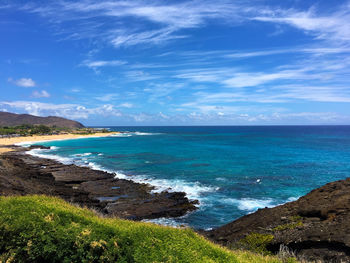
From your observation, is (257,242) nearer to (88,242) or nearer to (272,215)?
(272,215)

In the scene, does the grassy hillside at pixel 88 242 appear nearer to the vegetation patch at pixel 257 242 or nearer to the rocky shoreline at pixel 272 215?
the vegetation patch at pixel 257 242

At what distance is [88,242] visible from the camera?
897cm

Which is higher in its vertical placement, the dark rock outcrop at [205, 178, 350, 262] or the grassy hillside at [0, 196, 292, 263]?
the grassy hillside at [0, 196, 292, 263]

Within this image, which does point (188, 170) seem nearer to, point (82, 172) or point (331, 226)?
point (82, 172)

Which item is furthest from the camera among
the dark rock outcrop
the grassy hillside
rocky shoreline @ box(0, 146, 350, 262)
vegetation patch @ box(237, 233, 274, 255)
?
vegetation patch @ box(237, 233, 274, 255)

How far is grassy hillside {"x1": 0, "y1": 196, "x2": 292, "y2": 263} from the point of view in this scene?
344 inches

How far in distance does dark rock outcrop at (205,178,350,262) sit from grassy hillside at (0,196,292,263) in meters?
4.34

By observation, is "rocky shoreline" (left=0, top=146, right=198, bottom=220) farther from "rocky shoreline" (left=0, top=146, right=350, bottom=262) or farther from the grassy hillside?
the grassy hillside

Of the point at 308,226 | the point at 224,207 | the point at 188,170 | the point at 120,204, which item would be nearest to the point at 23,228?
the point at 308,226

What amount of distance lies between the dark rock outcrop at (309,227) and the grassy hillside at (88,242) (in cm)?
434

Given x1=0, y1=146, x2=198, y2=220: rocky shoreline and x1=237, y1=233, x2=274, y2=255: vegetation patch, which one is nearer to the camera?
x1=237, y1=233, x2=274, y2=255: vegetation patch

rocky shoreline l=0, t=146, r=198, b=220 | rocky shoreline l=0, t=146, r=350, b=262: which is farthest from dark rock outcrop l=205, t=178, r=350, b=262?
rocky shoreline l=0, t=146, r=198, b=220

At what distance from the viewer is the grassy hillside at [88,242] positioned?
8727 millimetres

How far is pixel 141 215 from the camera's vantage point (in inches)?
961
